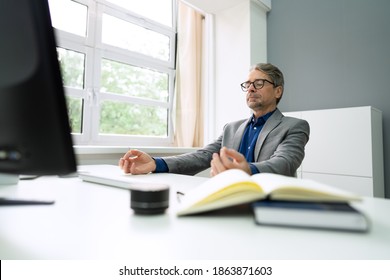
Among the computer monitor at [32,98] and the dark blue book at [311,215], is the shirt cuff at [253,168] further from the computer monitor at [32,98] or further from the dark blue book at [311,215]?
the computer monitor at [32,98]

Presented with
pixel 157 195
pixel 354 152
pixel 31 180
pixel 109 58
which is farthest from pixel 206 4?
pixel 157 195

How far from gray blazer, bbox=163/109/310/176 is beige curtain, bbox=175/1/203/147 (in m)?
1.31

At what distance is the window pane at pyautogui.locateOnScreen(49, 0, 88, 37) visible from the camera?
2.19m

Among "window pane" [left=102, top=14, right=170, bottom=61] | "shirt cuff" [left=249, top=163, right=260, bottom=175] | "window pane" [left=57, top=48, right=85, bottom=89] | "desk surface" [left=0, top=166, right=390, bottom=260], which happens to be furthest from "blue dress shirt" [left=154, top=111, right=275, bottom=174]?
"window pane" [left=102, top=14, right=170, bottom=61]

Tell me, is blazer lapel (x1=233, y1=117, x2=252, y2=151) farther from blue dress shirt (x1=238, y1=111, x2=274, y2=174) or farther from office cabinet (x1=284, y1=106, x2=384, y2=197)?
office cabinet (x1=284, y1=106, x2=384, y2=197)

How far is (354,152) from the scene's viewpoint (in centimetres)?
200

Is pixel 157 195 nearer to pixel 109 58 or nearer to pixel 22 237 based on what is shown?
pixel 22 237

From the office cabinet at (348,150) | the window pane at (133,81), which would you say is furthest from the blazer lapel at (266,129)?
the window pane at (133,81)

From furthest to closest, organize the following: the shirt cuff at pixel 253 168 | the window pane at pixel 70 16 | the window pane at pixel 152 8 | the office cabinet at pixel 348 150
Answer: the window pane at pixel 152 8
the window pane at pixel 70 16
the office cabinet at pixel 348 150
the shirt cuff at pixel 253 168

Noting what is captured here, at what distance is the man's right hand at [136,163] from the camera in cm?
113

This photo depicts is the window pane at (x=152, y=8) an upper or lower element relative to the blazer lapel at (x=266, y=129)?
upper

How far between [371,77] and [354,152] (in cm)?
86

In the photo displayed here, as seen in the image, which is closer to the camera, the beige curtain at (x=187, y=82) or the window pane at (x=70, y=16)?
the window pane at (x=70, y=16)

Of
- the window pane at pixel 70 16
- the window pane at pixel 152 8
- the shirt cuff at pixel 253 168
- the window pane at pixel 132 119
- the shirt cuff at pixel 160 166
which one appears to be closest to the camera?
the shirt cuff at pixel 253 168
